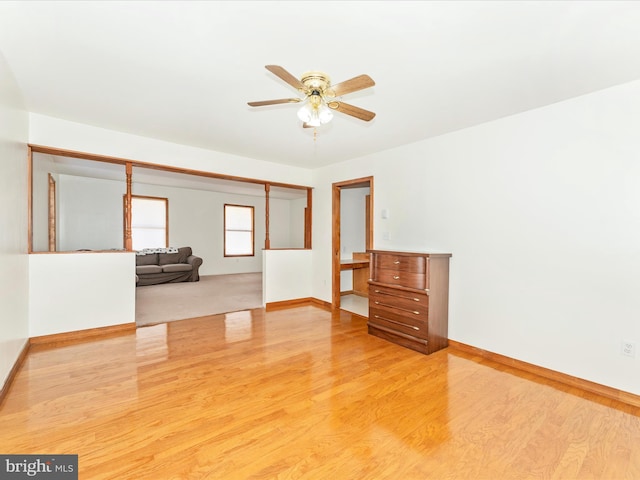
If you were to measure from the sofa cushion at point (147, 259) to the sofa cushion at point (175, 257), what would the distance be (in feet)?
0.30

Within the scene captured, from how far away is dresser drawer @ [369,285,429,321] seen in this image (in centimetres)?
327

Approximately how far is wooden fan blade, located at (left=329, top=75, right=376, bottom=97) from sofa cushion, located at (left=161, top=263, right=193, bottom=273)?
668cm

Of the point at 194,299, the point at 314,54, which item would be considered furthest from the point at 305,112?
the point at 194,299

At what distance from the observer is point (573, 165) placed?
8.52ft

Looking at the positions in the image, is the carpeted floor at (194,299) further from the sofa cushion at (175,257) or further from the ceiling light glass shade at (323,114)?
the ceiling light glass shade at (323,114)

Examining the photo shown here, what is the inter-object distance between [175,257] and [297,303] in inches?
160

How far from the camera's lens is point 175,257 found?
7715 mm

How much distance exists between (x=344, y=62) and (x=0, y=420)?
329cm

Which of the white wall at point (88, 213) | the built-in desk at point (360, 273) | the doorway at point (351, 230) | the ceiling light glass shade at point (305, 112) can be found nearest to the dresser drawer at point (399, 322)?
the doorway at point (351, 230)

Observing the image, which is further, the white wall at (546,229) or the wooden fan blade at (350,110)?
the white wall at (546,229)

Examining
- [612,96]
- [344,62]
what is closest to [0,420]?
[344,62]

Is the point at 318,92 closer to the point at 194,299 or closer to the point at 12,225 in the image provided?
the point at 12,225

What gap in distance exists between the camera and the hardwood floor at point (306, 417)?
1.62m

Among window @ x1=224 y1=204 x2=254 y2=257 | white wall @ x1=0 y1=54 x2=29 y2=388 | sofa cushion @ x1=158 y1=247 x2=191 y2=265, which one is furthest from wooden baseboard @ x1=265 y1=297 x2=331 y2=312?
window @ x1=224 y1=204 x2=254 y2=257
